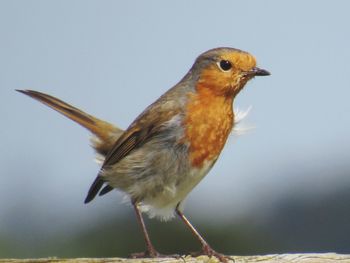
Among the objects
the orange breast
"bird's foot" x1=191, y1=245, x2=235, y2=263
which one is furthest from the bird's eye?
"bird's foot" x1=191, y1=245, x2=235, y2=263

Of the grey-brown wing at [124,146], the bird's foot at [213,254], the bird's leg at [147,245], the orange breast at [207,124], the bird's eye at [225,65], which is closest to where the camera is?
the bird's foot at [213,254]

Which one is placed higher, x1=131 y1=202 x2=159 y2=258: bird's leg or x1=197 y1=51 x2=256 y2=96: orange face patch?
x1=197 y1=51 x2=256 y2=96: orange face patch

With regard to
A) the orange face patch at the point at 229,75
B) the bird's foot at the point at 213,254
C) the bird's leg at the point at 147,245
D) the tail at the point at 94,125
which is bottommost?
the bird's leg at the point at 147,245

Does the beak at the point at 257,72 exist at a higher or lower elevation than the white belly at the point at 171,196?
higher

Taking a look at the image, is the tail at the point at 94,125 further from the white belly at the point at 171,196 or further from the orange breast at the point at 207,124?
the orange breast at the point at 207,124

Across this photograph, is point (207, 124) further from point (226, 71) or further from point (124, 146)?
point (124, 146)

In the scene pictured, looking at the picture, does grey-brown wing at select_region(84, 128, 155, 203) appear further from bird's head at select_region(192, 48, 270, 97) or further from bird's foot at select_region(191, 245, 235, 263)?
bird's foot at select_region(191, 245, 235, 263)

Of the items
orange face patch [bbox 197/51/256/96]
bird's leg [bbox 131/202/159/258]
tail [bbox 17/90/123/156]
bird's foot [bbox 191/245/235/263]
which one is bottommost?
bird's leg [bbox 131/202/159/258]

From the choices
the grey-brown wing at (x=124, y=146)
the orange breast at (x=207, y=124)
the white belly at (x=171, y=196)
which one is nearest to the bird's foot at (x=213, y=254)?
the white belly at (x=171, y=196)
